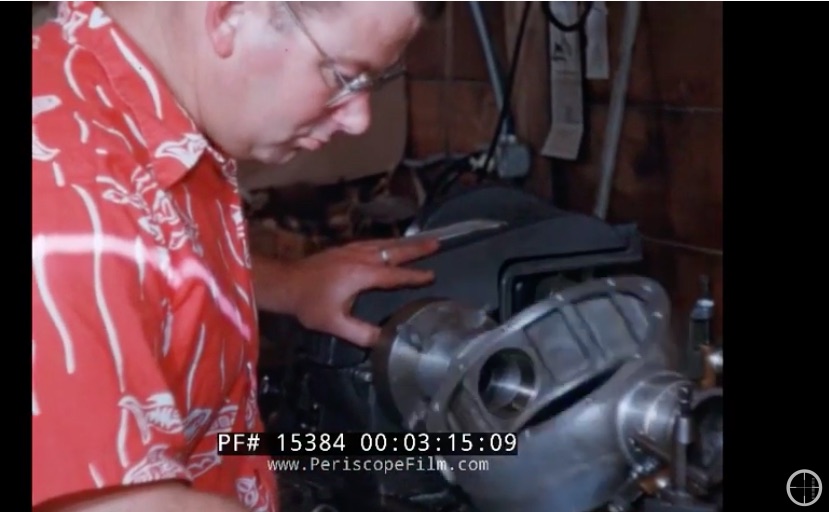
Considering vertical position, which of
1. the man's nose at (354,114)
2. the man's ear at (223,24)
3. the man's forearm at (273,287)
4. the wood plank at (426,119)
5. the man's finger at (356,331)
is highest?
the man's ear at (223,24)

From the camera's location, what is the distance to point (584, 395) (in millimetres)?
549

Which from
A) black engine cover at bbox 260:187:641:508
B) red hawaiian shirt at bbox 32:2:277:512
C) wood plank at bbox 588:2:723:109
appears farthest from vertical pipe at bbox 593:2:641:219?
red hawaiian shirt at bbox 32:2:277:512

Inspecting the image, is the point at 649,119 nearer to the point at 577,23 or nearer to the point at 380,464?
the point at 577,23

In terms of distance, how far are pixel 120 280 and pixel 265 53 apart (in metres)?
0.13

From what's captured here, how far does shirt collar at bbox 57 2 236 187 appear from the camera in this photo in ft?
1.53

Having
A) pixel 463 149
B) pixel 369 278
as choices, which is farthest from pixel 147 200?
pixel 463 149

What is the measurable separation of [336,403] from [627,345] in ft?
0.60

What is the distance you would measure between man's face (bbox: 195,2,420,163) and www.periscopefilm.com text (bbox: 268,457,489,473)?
162 mm

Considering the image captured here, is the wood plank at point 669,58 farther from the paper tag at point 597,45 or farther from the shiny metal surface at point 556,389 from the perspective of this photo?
the shiny metal surface at point 556,389
